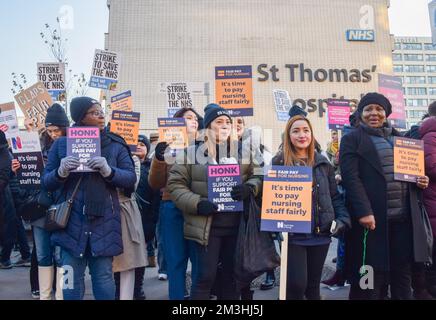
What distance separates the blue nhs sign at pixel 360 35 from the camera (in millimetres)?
20578

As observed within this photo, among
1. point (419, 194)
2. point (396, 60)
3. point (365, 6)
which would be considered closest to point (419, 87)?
point (396, 60)

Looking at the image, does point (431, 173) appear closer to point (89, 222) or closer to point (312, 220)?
point (312, 220)

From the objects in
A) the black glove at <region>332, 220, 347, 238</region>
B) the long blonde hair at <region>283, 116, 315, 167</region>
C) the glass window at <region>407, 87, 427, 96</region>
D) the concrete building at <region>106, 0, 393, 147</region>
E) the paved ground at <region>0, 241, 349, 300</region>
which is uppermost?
the glass window at <region>407, 87, 427, 96</region>

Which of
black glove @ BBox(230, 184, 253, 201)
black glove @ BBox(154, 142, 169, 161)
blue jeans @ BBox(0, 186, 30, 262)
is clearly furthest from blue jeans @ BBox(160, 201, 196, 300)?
blue jeans @ BBox(0, 186, 30, 262)

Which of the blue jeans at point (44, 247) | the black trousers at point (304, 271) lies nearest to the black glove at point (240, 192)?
the black trousers at point (304, 271)

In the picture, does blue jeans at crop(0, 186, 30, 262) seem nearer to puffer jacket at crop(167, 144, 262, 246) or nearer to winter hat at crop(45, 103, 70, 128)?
winter hat at crop(45, 103, 70, 128)

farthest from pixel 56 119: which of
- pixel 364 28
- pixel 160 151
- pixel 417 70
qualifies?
pixel 417 70

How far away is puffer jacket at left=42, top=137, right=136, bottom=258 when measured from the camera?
299cm

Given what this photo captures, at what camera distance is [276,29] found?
68.0 ft

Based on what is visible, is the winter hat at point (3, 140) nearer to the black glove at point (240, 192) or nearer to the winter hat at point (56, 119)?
the winter hat at point (56, 119)

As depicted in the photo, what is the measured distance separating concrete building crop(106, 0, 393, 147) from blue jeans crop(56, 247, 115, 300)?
16.7m

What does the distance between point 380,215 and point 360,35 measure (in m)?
19.7
